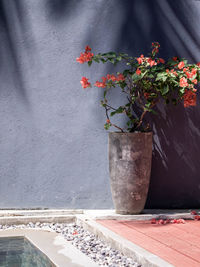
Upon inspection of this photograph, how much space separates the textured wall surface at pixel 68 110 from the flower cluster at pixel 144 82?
0.48 ft

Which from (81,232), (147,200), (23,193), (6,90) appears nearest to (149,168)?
(147,200)

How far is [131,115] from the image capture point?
4602mm

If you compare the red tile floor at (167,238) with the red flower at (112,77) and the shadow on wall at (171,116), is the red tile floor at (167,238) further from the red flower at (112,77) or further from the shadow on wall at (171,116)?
the red flower at (112,77)

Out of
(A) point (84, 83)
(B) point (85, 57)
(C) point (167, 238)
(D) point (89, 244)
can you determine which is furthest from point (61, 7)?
(C) point (167, 238)

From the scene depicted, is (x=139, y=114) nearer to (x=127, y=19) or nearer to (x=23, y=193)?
(x=127, y=19)

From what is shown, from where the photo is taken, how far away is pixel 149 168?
14.8 ft

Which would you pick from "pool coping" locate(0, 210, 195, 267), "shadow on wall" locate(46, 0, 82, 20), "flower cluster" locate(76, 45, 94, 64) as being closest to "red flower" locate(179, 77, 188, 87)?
"flower cluster" locate(76, 45, 94, 64)

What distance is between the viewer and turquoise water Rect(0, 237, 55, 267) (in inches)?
127

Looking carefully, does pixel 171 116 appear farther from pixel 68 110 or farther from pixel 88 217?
pixel 88 217

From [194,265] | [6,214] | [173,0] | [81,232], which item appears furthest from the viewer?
[173,0]

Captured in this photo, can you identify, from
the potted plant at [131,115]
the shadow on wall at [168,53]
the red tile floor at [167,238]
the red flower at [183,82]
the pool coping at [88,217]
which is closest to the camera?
the red tile floor at [167,238]

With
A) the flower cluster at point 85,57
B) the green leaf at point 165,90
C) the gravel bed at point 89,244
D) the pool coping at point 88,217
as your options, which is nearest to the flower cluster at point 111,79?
the flower cluster at point 85,57

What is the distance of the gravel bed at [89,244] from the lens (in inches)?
133

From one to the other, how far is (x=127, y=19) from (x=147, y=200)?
174 cm
